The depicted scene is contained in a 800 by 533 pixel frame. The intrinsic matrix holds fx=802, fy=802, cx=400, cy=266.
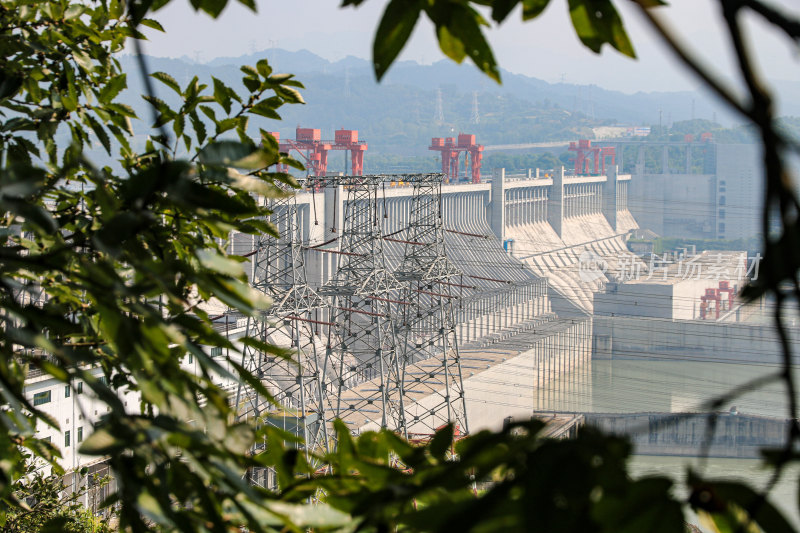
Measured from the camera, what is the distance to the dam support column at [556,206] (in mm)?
19188

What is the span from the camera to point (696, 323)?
13.8m

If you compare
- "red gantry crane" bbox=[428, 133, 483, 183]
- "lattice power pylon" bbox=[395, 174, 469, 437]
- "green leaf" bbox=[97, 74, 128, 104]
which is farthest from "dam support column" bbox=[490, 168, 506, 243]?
"green leaf" bbox=[97, 74, 128, 104]

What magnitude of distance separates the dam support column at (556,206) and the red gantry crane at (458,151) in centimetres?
185

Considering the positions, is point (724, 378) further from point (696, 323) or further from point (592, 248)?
point (592, 248)

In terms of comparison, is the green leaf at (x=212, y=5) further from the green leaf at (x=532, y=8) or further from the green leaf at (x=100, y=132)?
the green leaf at (x=100, y=132)

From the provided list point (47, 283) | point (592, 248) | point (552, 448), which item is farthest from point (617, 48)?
point (592, 248)

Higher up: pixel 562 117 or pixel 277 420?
pixel 562 117

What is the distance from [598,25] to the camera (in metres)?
0.28

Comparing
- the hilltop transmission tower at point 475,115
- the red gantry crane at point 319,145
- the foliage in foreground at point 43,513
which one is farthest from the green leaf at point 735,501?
the hilltop transmission tower at point 475,115

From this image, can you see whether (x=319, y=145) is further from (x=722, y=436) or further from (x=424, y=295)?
(x=722, y=436)

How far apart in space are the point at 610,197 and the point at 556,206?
3.85 m

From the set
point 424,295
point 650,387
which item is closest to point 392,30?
point 424,295

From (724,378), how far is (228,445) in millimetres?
13529

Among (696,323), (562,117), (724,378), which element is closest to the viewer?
(724,378)
